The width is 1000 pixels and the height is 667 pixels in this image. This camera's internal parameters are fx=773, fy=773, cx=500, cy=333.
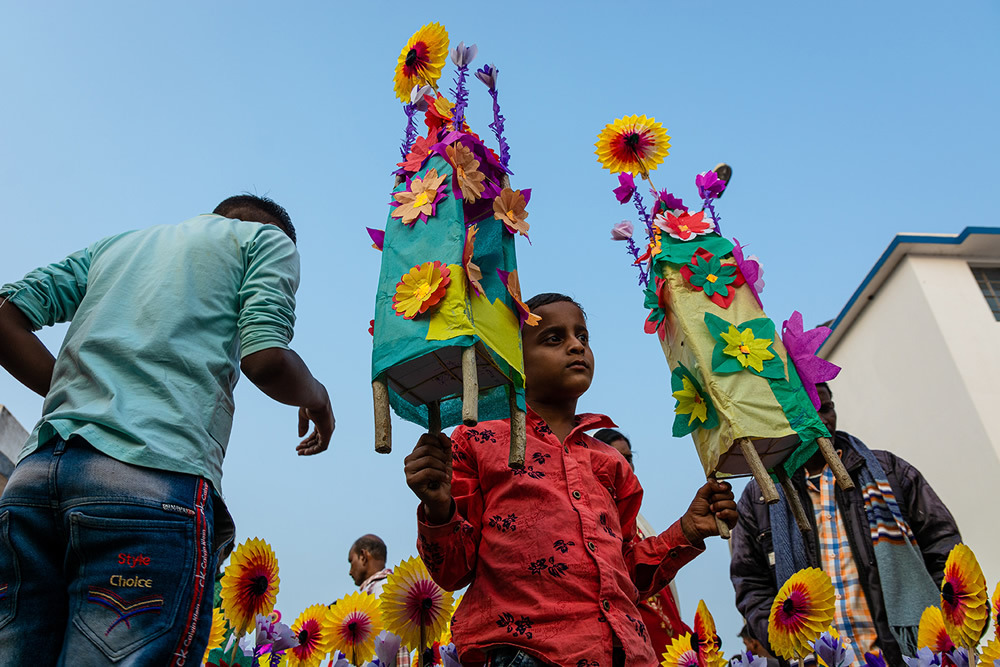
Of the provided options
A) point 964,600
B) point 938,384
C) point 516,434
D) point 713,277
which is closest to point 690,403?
point 713,277

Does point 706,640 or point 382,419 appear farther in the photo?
point 706,640

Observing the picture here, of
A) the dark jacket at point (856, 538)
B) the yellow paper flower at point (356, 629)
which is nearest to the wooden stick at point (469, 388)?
the yellow paper flower at point (356, 629)

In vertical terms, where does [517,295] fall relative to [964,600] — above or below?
above

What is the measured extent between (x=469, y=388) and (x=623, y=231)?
1.83 metres

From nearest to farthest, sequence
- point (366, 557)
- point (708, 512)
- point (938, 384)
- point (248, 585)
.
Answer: point (708, 512) < point (248, 585) < point (366, 557) < point (938, 384)

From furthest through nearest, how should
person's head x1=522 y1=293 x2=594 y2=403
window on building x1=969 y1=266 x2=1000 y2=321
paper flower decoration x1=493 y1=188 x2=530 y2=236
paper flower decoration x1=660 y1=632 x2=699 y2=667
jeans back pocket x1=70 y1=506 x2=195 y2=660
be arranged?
window on building x1=969 y1=266 x2=1000 y2=321 → paper flower decoration x1=660 y1=632 x2=699 y2=667 → person's head x1=522 y1=293 x2=594 y2=403 → paper flower decoration x1=493 y1=188 x2=530 y2=236 → jeans back pocket x1=70 y1=506 x2=195 y2=660

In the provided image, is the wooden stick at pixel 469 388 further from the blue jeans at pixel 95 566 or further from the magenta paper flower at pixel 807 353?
the magenta paper flower at pixel 807 353

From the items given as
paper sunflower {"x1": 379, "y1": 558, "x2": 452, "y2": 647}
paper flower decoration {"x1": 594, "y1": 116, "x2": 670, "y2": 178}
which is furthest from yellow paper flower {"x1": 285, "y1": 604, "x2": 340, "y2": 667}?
paper flower decoration {"x1": 594, "y1": 116, "x2": 670, "y2": 178}

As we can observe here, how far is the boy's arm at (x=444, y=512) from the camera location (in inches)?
79.4

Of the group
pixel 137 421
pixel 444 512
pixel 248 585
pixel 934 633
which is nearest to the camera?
pixel 137 421

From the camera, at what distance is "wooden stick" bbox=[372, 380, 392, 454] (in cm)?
193

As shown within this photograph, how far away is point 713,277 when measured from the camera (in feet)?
10.3

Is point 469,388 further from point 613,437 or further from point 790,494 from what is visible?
point 613,437

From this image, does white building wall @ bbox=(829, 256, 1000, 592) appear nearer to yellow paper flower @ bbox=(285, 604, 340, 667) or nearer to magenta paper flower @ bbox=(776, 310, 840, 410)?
magenta paper flower @ bbox=(776, 310, 840, 410)
